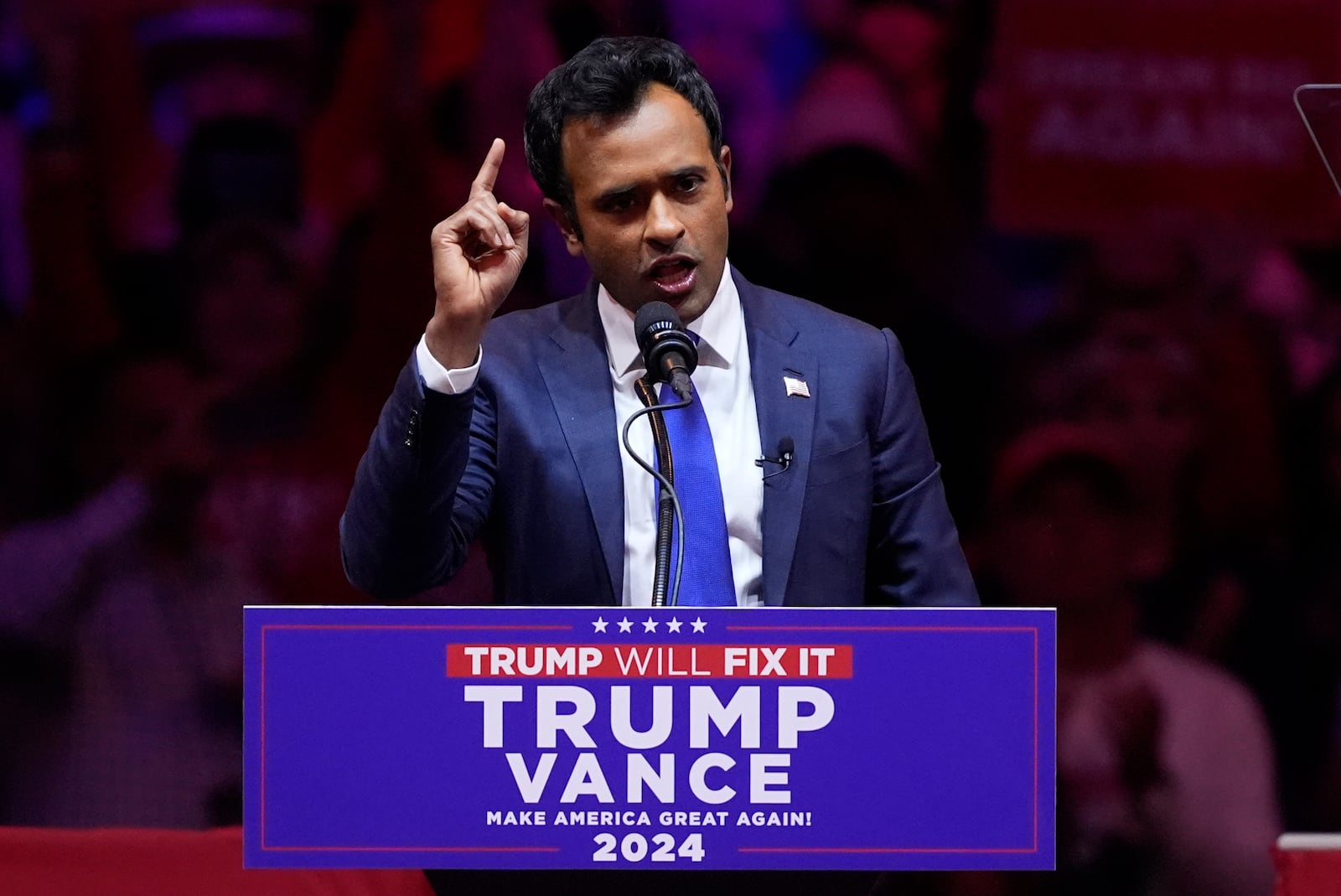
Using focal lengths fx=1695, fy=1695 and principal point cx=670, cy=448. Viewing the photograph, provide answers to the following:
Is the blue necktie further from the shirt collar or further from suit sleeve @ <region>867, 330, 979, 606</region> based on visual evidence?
suit sleeve @ <region>867, 330, 979, 606</region>

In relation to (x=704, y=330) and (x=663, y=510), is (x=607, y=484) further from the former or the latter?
(x=663, y=510)

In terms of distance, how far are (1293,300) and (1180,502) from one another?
0.48 metres

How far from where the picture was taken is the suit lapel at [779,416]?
184cm

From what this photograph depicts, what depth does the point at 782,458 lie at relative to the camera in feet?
6.05

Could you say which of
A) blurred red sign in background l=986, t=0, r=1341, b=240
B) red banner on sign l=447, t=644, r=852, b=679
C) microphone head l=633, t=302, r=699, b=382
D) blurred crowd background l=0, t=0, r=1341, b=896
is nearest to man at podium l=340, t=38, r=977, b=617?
microphone head l=633, t=302, r=699, b=382

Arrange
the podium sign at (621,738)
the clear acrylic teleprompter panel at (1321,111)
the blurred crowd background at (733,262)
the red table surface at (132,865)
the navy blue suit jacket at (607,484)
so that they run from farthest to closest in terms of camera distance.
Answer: the blurred crowd background at (733,262), the red table surface at (132,865), the clear acrylic teleprompter panel at (1321,111), the navy blue suit jacket at (607,484), the podium sign at (621,738)

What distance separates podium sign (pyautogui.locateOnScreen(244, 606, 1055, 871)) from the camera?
146 cm

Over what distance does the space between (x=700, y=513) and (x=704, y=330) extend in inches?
10.8

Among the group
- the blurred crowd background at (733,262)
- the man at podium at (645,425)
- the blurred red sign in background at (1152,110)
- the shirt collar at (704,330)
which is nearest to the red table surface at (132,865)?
the man at podium at (645,425)

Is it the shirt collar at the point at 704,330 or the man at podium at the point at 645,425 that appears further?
the shirt collar at the point at 704,330

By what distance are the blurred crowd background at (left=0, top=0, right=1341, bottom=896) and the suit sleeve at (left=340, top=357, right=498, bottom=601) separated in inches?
64.4

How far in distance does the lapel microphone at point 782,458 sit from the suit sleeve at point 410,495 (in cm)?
32

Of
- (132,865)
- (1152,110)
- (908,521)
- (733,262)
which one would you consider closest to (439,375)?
(908,521)

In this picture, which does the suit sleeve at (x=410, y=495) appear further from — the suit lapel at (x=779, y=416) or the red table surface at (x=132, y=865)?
the red table surface at (x=132, y=865)
